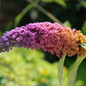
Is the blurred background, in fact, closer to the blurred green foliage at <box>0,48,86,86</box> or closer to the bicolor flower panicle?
the blurred green foliage at <box>0,48,86,86</box>

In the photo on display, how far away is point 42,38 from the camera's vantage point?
3.43 ft

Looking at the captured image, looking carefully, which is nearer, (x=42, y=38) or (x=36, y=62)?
(x=42, y=38)

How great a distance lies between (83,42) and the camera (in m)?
1.10

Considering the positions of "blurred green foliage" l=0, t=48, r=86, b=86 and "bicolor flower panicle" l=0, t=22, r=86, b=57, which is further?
"blurred green foliage" l=0, t=48, r=86, b=86

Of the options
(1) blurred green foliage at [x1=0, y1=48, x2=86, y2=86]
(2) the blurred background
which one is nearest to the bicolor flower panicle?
(2) the blurred background

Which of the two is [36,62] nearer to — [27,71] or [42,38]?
[27,71]

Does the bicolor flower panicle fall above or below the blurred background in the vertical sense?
below

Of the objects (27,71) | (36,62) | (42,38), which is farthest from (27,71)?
(42,38)

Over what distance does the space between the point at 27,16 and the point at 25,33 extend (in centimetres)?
506

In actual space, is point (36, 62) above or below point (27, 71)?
above

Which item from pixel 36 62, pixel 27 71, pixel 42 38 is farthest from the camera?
pixel 36 62

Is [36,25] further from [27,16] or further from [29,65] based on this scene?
[27,16]

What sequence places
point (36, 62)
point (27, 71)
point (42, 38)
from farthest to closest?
point (36, 62), point (27, 71), point (42, 38)

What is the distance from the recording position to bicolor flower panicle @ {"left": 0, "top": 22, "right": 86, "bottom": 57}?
103 centimetres
